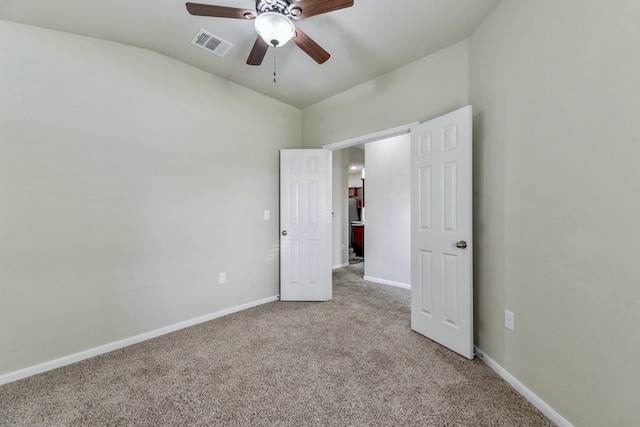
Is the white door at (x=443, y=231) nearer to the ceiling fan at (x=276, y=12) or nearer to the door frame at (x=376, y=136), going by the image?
the door frame at (x=376, y=136)

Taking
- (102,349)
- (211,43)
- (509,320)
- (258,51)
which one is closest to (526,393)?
(509,320)

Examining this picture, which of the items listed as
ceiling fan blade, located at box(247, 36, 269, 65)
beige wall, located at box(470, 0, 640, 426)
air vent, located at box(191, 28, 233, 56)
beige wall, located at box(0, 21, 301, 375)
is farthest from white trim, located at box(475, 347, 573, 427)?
air vent, located at box(191, 28, 233, 56)

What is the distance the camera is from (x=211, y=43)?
2.38 m

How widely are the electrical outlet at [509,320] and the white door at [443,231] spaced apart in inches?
9.9

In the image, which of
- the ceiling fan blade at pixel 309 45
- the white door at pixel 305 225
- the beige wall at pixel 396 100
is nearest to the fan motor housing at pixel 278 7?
the ceiling fan blade at pixel 309 45

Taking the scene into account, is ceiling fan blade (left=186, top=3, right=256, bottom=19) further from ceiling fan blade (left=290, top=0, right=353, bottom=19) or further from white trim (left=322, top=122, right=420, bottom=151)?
white trim (left=322, top=122, right=420, bottom=151)

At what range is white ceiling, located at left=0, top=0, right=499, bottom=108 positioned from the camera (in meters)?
1.90

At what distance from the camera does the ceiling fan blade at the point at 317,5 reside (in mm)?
1600

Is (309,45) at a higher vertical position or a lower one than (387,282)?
higher

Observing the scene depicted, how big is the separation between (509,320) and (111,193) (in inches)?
132

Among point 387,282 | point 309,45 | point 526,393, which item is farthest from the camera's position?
point 387,282

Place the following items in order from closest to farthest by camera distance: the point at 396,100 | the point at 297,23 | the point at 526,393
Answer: the point at 526,393 < the point at 297,23 < the point at 396,100

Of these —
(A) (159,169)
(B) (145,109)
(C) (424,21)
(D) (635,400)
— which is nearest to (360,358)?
(D) (635,400)

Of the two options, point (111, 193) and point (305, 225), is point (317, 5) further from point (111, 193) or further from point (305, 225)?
point (305, 225)
